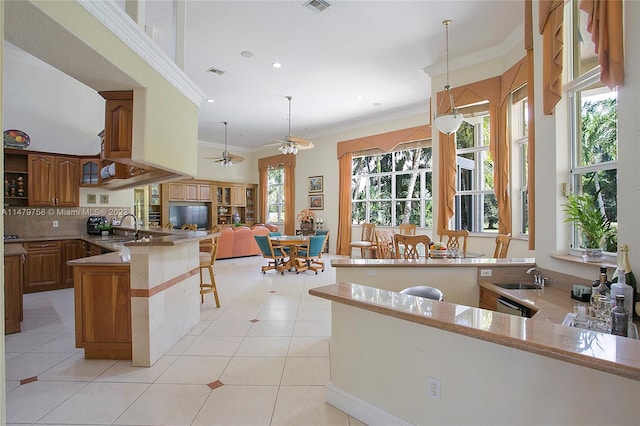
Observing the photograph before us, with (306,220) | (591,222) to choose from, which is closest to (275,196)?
(306,220)

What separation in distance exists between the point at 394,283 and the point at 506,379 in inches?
61.5

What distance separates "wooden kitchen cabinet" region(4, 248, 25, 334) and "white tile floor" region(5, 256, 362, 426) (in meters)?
0.13

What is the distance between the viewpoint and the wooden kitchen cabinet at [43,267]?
4.91 metres

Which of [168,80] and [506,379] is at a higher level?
[168,80]

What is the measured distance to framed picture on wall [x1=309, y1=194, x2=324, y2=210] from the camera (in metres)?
9.52

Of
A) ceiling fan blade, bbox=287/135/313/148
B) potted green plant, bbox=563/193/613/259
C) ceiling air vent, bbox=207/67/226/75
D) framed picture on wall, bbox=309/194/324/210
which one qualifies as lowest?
potted green plant, bbox=563/193/613/259

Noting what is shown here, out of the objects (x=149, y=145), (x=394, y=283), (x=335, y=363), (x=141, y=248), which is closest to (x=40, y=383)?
(x=141, y=248)

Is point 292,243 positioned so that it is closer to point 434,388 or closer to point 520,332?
point 434,388

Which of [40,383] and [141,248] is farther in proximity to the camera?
[141,248]

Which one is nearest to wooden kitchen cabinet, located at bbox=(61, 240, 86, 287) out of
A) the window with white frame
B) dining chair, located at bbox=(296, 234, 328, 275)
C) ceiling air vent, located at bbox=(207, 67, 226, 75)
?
ceiling air vent, located at bbox=(207, 67, 226, 75)

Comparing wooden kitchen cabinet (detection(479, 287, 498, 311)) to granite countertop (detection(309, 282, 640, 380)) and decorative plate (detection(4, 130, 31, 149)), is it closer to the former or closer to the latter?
granite countertop (detection(309, 282, 640, 380))

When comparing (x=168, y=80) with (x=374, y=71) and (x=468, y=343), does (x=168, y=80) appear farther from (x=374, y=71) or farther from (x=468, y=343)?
(x=374, y=71)

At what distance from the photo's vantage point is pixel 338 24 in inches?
160

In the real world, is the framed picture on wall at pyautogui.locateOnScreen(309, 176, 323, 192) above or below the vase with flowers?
above
